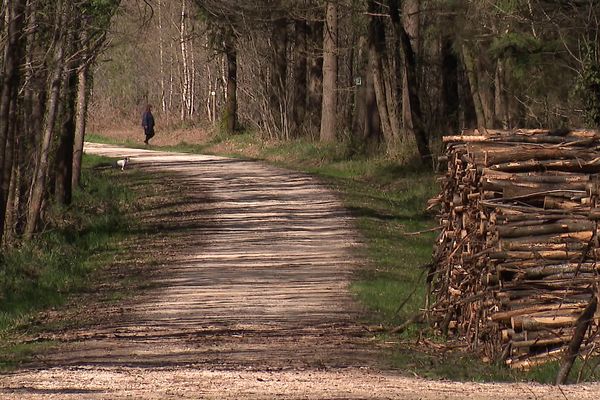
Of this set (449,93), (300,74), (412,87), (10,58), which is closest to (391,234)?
(10,58)

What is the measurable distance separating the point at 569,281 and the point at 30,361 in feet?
16.1

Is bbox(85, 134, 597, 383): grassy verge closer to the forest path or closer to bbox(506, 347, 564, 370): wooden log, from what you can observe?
bbox(506, 347, 564, 370): wooden log

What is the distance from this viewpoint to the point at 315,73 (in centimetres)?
4709

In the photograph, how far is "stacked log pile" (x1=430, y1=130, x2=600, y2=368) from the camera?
12.3 metres

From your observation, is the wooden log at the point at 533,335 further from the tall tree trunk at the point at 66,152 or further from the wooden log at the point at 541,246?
the tall tree trunk at the point at 66,152

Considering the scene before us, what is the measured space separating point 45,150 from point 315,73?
24.0 metres

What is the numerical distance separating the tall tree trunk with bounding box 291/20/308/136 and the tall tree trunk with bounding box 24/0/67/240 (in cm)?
2222

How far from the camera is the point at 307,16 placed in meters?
39.8

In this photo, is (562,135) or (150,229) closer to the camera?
(562,135)

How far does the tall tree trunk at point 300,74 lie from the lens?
46.6 meters

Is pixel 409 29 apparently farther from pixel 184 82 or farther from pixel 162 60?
pixel 162 60

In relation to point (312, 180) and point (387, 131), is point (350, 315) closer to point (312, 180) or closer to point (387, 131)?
point (312, 180)

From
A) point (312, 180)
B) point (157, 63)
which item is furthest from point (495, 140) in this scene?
point (157, 63)

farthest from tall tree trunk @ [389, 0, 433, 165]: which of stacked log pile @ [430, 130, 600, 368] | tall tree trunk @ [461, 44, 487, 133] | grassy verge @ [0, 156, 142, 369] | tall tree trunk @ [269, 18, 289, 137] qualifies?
stacked log pile @ [430, 130, 600, 368]
